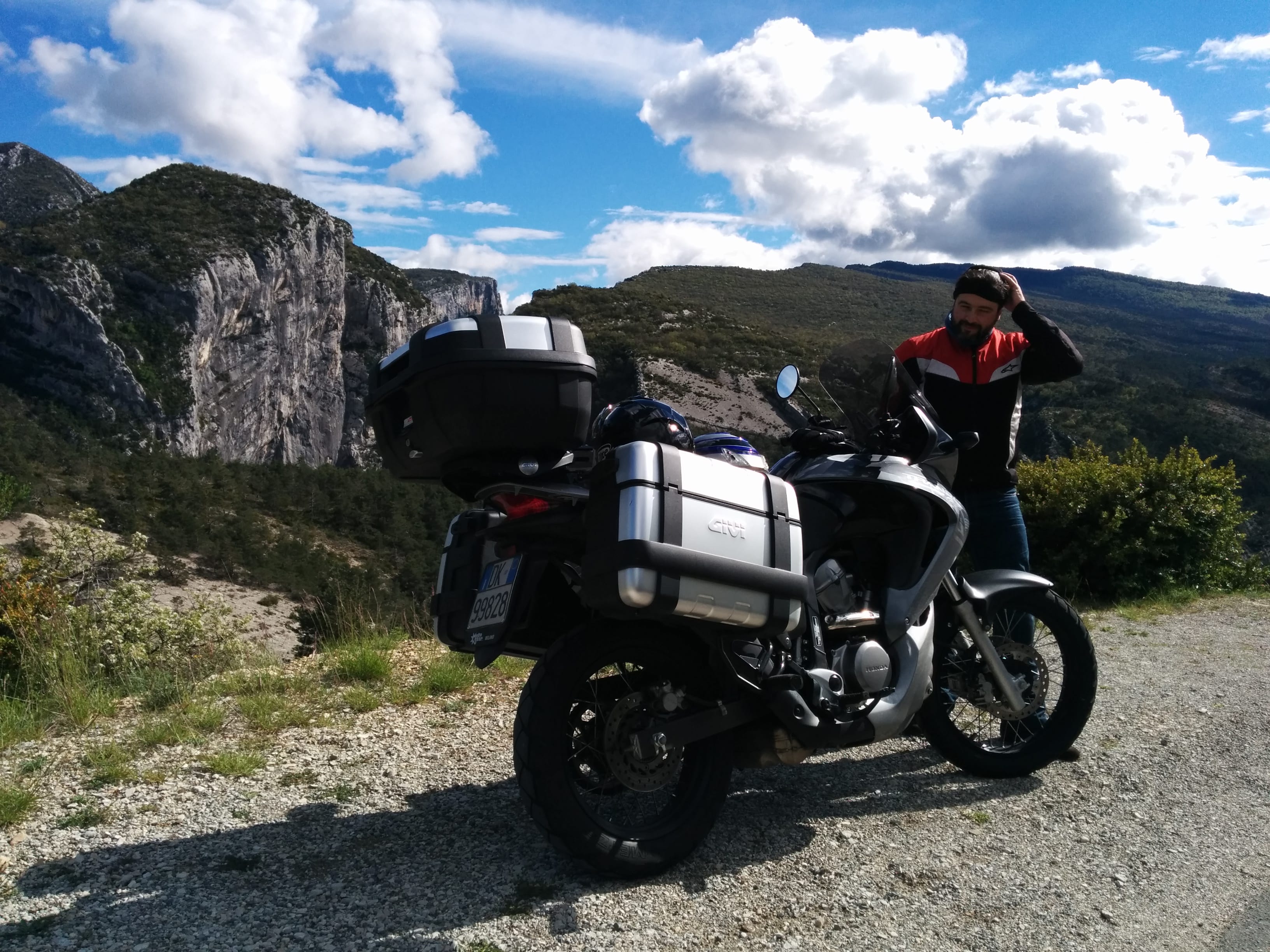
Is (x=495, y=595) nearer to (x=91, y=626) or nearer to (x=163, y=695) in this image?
(x=163, y=695)

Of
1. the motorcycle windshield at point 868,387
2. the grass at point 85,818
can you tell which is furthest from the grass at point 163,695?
the motorcycle windshield at point 868,387

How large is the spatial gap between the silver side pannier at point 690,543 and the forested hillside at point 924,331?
3067mm

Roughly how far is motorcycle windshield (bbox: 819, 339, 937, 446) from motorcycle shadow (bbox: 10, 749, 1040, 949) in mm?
1538

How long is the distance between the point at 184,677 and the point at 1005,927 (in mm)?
4426

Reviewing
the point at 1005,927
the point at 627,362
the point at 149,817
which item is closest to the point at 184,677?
the point at 149,817

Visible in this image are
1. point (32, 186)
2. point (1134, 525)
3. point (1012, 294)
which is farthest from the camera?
point (32, 186)

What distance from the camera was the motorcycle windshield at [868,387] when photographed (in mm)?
3887

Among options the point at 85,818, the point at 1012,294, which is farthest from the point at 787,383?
the point at 85,818

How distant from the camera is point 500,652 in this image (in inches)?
121

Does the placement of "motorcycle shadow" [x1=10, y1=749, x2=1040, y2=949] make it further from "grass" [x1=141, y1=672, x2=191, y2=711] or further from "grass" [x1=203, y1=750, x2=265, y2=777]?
"grass" [x1=141, y1=672, x2=191, y2=711]

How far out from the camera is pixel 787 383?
394 centimetres

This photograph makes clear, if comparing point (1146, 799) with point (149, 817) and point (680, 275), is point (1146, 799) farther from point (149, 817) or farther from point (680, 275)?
point (680, 275)

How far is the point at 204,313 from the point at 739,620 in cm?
8485

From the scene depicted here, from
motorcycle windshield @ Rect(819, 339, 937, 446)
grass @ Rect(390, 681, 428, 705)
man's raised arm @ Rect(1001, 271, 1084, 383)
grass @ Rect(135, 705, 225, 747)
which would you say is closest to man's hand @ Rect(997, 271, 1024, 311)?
man's raised arm @ Rect(1001, 271, 1084, 383)
